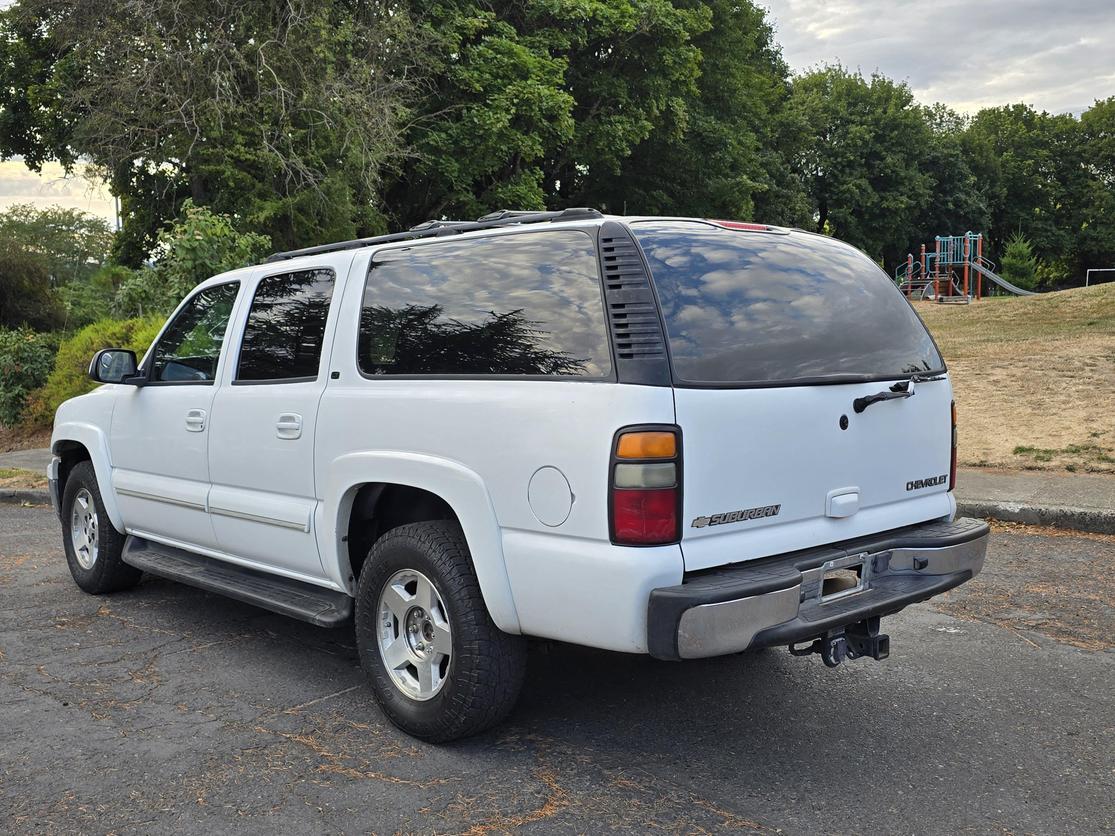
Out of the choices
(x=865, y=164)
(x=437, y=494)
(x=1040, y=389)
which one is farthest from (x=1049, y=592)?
(x=865, y=164)

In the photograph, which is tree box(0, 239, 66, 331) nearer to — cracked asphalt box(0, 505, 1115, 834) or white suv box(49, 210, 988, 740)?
cracked asphalt box(0, 505, 1115, 834)

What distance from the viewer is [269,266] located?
5188mm

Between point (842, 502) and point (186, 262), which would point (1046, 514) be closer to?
point (842, 502)

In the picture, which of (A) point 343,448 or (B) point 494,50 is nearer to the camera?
(A) point 343,448

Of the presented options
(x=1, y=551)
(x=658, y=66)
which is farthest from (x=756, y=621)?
(x=658, y=66)

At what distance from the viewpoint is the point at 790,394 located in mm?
3684

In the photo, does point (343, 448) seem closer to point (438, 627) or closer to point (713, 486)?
point (438, 627)

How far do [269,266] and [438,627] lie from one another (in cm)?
223

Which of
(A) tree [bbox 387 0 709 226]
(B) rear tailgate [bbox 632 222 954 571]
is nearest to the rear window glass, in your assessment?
(B) rear tailgate [bbox 632 222 954 571]

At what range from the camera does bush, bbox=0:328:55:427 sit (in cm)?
1645

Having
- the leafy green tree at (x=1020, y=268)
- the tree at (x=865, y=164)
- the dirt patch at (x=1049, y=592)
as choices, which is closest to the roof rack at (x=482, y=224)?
the dirt patch at (x=1049, y=592)

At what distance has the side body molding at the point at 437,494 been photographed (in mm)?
3625

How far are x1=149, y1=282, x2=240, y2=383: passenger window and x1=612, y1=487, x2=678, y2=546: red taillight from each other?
2755 mm

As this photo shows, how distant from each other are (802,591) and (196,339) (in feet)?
11.6
